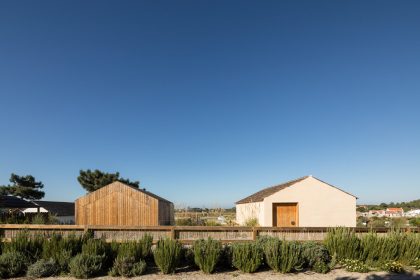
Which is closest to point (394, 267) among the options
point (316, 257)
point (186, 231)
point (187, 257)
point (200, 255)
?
point (316, 257)

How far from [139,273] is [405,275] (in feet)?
21.2

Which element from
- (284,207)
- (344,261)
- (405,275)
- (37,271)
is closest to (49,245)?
(37,271)

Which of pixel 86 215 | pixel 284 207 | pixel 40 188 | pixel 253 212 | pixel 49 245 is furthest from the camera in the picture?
pixel 40 188

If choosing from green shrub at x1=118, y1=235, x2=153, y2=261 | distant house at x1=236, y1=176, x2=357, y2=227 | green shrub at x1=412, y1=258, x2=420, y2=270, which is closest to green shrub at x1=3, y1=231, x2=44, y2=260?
green shrub at x1=118, y1=235, x2=153, y2=261

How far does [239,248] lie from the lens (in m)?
8.19

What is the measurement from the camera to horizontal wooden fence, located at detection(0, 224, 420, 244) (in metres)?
9.61

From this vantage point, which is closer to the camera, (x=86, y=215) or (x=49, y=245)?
(x=49, y=245)

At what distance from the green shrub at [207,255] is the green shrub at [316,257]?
7.40ft

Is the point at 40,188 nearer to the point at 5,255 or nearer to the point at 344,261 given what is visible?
the point at 5,255

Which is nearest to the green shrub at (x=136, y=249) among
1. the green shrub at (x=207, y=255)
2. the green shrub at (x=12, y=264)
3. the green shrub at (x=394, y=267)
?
the green shrub at (x=207, y=255)

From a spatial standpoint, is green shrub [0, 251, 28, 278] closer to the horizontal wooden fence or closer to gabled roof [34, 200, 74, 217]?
the horizontal wooden fence

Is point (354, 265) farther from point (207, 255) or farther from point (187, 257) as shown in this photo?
point (187, 257)

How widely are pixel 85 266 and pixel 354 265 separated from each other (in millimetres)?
6602

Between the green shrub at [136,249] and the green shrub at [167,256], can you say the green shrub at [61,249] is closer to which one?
the green shrub at [136,249]
